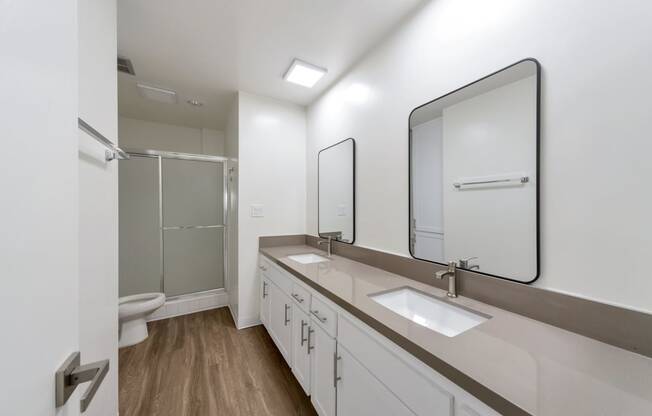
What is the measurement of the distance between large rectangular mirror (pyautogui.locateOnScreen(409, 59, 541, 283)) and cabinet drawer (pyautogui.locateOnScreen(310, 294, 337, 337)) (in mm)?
620

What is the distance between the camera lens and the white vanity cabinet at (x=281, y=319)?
1740 millimetres

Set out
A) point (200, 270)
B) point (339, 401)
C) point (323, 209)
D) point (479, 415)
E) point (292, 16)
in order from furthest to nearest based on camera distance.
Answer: point (200, 270)
point (323, 209)
point (292, 16)
point (339, 401)
point (479, 415)

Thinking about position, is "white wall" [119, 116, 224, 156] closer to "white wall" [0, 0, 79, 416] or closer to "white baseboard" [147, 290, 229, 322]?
"white baseboard" [147, 290, 229, 322]

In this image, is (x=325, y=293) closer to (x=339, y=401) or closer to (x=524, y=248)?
(x=339, y=401)

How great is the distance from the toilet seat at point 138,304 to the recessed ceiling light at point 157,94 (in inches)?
83.2

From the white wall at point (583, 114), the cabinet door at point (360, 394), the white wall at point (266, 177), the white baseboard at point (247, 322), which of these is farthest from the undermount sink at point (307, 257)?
the white wall at point (583, 114)

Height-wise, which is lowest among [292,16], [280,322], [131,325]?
[131,325]

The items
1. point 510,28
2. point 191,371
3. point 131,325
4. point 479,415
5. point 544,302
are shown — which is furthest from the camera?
point 131,325

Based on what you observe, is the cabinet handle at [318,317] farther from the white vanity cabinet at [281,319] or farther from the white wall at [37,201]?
the white wall at [37,201]

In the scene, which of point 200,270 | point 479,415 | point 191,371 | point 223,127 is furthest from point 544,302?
point 223,127

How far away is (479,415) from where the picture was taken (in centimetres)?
59

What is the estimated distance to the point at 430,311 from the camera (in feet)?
3.83

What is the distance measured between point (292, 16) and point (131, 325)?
2914 millimetres

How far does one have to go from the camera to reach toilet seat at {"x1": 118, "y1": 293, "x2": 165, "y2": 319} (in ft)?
7.09
